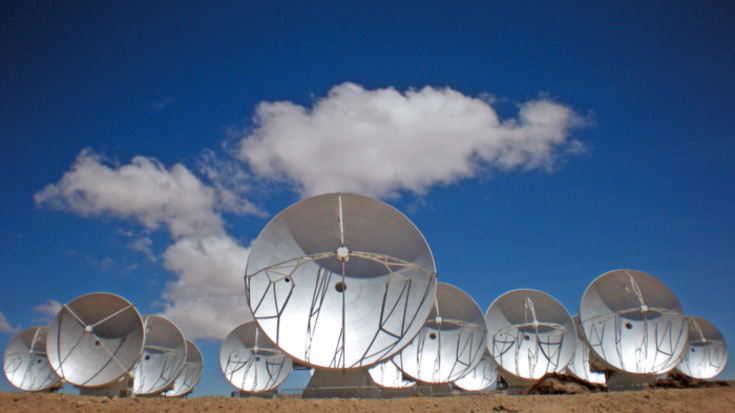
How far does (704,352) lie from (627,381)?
88.6 feet

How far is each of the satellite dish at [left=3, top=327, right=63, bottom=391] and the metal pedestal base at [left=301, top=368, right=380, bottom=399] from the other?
133 ft

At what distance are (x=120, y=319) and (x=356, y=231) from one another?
22.7 m

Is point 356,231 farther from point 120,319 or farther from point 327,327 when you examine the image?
point 120,319

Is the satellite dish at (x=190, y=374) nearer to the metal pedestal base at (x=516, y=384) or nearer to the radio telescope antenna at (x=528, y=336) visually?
the radio telescope antenna at (x=528, y=336)

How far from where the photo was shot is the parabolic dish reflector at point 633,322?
1567 inches

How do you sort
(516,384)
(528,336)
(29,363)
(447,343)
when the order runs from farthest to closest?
(29,363) < (528,336) < (516,384) < (447,343)

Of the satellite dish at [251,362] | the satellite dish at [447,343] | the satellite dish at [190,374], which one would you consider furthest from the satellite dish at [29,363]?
the satellite dish at [447,343]

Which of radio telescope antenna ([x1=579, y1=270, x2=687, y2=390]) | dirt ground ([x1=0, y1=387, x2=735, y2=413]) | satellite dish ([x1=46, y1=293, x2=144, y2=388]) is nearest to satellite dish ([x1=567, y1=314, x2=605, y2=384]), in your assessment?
radio telescope antenna ([x1=579, y1=270, x2=687, y2=390])

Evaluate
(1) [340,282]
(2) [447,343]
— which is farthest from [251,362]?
(1) [340,282]

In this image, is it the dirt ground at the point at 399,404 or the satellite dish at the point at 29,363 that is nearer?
the dirt ground at the point at 399,404

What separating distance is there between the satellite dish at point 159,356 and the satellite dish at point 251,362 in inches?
184

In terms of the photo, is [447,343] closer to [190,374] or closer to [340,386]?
[340,386]

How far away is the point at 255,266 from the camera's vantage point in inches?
1011

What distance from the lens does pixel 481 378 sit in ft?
150
